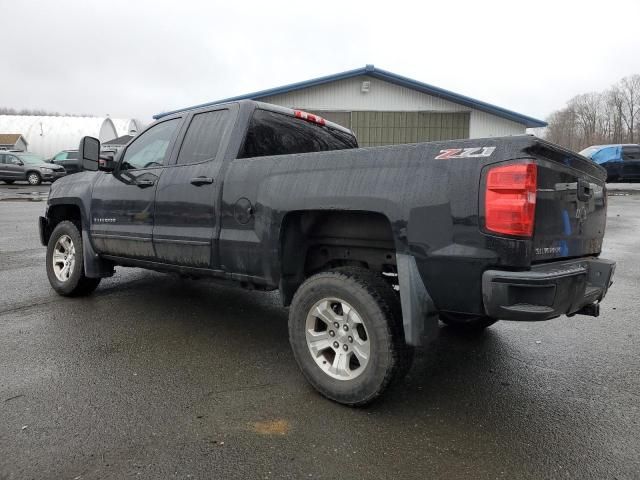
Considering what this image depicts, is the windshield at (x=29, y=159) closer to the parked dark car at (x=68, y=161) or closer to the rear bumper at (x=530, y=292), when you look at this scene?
the parked dark car at (x=68, y=161)

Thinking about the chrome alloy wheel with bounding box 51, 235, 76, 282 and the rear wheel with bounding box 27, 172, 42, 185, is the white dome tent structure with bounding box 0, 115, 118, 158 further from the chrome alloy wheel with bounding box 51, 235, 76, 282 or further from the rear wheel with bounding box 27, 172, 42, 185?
the chrome alloy wheel with bounding box 51, 235, 76, 282

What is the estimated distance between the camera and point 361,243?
298 centimetres

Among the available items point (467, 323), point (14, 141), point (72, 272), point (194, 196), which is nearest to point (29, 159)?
point (72, 272)

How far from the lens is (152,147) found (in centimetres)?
431

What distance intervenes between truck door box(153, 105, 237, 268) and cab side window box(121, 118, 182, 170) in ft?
0.75

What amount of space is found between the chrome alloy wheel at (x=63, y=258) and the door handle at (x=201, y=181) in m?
2.15

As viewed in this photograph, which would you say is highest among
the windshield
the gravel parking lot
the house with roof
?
the house with roof

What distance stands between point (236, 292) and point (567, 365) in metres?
3.52

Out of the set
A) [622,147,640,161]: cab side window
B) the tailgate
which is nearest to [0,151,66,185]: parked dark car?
the tailgate

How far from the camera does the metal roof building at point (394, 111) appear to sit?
19.5 m

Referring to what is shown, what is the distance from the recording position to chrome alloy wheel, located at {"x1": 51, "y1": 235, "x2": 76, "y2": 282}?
4.96 m

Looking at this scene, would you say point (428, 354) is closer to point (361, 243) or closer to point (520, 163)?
point (361, 243)

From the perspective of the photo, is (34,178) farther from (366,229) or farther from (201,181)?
(366,229)

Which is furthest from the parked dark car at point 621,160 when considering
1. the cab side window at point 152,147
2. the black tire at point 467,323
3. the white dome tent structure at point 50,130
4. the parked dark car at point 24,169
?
the white dome tent structure at point 50,130
